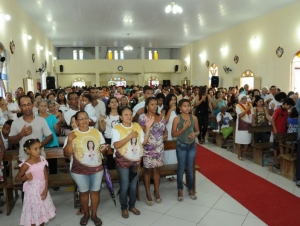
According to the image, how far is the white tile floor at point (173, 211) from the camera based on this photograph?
11.0ft

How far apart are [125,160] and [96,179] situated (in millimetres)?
394

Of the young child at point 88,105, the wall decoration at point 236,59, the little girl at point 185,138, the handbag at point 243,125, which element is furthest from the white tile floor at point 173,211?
the wall decoration at point 236,59

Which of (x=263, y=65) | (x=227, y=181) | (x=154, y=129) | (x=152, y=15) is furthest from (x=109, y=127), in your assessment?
(x=263, y=65)

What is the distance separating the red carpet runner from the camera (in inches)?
136

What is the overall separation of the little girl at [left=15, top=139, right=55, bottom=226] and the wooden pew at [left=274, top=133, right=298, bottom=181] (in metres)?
3.88

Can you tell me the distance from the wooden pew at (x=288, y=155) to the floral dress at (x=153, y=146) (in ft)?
7.95

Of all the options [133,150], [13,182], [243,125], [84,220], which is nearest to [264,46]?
[243,125]

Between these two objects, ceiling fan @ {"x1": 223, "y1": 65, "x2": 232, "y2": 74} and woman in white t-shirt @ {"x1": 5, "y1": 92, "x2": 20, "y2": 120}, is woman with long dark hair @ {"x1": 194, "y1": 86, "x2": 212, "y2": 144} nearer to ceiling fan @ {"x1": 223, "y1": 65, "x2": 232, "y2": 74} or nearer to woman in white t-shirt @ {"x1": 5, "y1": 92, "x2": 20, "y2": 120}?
woman in white t-shirt @ {"x1": 5, "y1": 92, "x2": 20, "y2": 120}

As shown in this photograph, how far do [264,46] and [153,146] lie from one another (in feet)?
30.9

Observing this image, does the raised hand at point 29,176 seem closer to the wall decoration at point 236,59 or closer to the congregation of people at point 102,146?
the congregation of people at point 102,146

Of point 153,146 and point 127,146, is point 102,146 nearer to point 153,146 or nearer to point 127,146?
point 127,146

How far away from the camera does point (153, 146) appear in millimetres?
3598

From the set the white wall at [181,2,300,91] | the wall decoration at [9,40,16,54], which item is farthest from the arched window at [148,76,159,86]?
the wall decoration at [9,40,16,54]

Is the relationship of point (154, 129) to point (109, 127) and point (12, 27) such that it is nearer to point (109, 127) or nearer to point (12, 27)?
point (109, 127)
